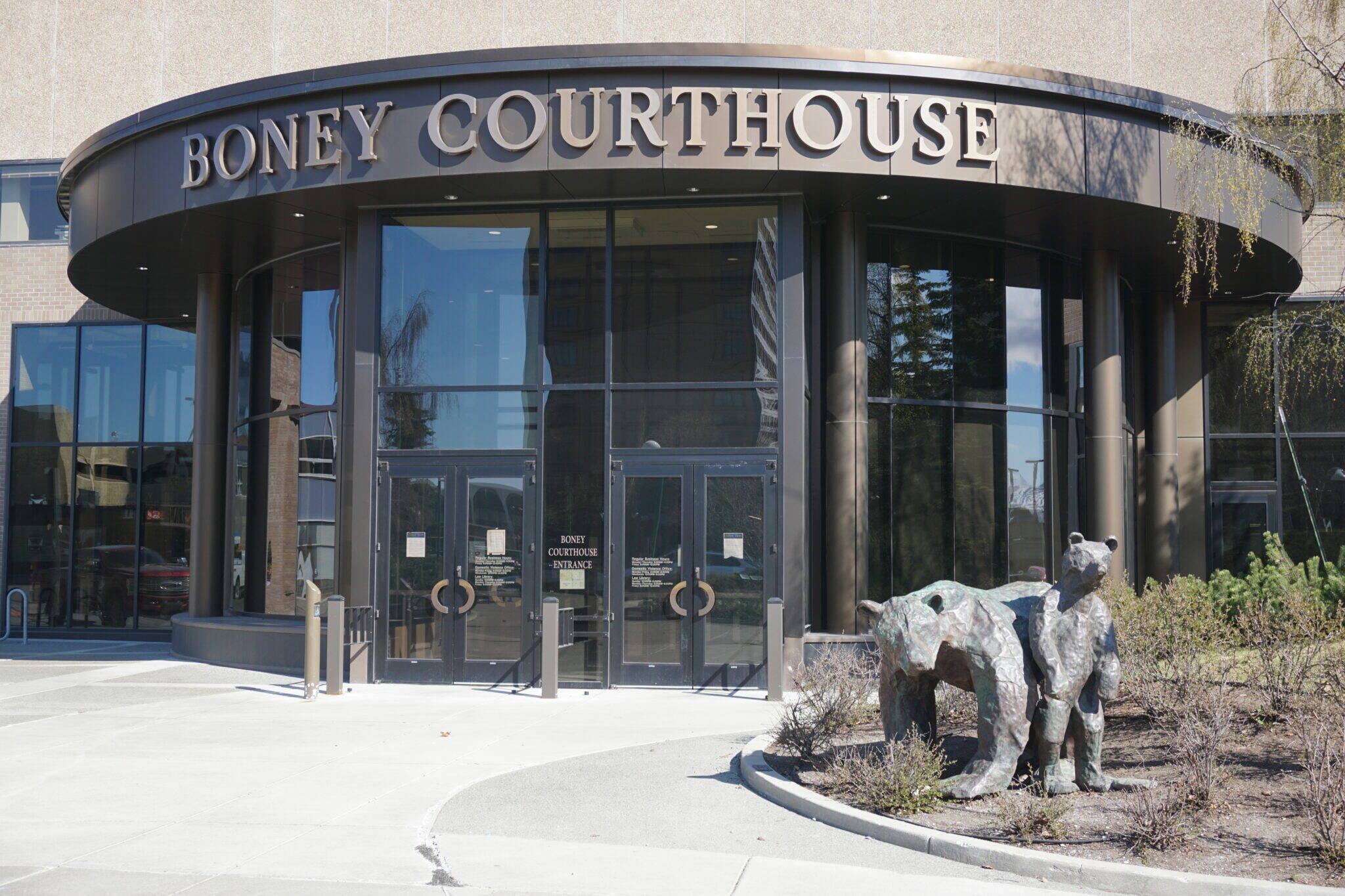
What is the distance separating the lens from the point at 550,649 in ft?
44.4

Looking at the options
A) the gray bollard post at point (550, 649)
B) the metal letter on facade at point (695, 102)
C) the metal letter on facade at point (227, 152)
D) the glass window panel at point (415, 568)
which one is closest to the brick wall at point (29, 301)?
the metal letter on facade at point (227, 152)

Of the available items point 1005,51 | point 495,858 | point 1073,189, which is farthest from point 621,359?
point 1005,51

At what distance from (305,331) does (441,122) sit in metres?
5.46

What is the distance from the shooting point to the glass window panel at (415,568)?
1477cm

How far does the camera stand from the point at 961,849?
21.9 ft

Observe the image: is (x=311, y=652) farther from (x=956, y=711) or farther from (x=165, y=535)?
(x=165, y=535)

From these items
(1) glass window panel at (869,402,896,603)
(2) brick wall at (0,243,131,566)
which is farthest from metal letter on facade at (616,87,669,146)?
(2) brick wall at (0,243,131,566)

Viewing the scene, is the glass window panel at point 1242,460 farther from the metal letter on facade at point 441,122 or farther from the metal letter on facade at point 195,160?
the metal letter on facade at point 195,160

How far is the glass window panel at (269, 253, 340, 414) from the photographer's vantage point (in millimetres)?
17750

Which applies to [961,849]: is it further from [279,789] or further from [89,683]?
[89,683]

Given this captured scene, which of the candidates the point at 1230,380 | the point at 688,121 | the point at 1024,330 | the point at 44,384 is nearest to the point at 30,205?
the point at 44,384

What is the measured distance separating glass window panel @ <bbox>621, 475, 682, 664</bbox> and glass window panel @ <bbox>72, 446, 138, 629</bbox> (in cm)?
1293

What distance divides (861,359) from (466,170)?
5.77 meters

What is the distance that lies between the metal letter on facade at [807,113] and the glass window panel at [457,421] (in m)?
4.58
